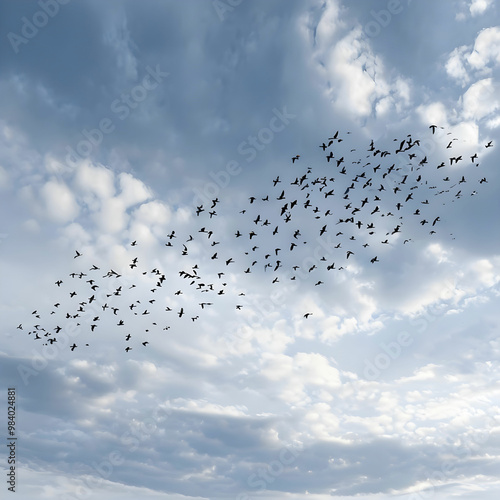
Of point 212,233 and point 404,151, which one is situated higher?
point 404,151

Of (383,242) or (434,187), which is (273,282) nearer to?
(383,242)

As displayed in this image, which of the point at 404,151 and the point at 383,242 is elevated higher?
the point at 404,151

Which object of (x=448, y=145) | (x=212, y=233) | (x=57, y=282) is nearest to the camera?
(x=448, y=145)

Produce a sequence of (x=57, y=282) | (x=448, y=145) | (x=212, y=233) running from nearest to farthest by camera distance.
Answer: (x=448, y=145) < (x=212, y=233) < (x=57, y=282)

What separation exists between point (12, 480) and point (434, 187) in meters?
102

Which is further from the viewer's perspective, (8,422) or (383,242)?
(8,422)

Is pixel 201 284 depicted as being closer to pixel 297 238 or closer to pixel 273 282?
pixel 273 282

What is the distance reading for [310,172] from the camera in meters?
87.0

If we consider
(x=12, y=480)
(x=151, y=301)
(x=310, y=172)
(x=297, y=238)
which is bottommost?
(x=12, y=480)

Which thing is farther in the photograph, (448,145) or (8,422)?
(8,422)

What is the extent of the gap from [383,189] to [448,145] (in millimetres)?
13066

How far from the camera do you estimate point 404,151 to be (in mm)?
83000

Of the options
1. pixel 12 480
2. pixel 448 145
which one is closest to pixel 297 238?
pixel 448 145

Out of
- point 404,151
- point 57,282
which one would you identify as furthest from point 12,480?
point 404,151
